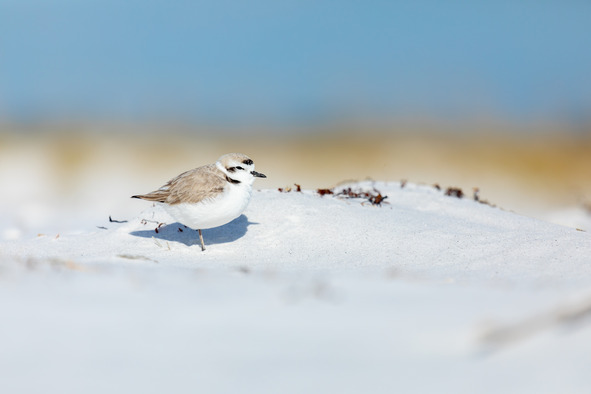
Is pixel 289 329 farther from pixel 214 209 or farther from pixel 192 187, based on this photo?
pixel 192 187

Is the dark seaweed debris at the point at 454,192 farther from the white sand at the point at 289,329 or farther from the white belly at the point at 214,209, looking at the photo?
the white belly at the point at 214,209

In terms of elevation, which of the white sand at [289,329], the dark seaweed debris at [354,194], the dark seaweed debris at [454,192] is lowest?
the dark seaweed debris at [454,192]

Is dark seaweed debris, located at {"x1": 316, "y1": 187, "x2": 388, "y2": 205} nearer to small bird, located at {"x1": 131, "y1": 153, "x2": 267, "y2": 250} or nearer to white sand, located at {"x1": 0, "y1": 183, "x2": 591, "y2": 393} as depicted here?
small bird, located at {"x1": 131, "y1": 153, "x2": 267, "y2": 250}

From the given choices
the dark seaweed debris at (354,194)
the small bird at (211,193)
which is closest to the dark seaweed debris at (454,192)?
the dark seaweed debris at (354,194)

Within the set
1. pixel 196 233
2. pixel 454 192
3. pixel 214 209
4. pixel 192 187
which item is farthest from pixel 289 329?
pixel 454 192

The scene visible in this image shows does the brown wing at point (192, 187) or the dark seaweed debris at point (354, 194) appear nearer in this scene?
the brown wing at point (192, 187)

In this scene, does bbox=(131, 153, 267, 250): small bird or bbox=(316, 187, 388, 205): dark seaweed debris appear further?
bbox=(316, 187, 388, 205): dark seaweed debris

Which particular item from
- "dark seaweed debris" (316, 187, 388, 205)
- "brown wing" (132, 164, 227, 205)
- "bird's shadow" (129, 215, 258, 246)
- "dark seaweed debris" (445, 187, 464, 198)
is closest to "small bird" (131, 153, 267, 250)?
"brown wing" (132, 164, 227, 205)
